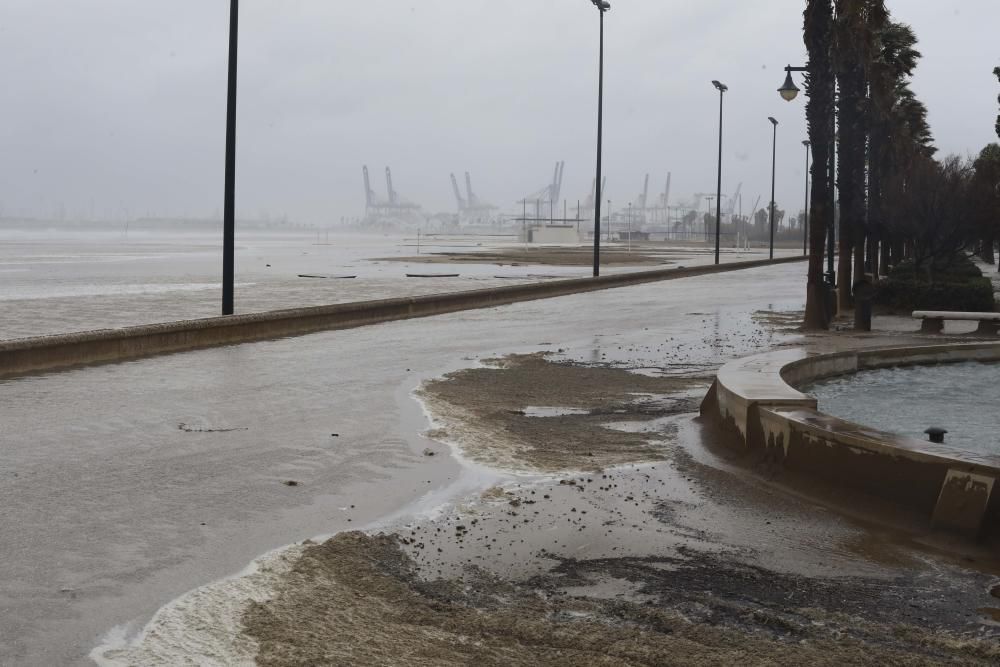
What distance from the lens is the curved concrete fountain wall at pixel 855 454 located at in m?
6.82

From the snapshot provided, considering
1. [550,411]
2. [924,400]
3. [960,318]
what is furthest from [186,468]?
[960,318]

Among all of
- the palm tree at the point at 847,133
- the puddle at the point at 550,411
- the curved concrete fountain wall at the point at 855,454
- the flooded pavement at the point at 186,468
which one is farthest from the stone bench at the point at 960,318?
the puddle at the point at 550,411

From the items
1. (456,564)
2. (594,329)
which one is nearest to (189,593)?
(456,564)

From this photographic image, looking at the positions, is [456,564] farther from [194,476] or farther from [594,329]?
[594,329]

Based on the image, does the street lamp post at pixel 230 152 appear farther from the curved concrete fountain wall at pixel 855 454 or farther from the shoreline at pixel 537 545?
the shoreline at pixel 537 545

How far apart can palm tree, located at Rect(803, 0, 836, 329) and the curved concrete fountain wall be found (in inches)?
436

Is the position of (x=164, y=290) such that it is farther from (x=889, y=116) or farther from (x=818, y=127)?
(x=889, y=116)

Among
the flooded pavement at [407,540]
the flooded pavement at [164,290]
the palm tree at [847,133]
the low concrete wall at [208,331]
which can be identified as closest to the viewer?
the flooded pavement at [407,540]

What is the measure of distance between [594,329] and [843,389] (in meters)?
9.01

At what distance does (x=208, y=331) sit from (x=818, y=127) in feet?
37.9

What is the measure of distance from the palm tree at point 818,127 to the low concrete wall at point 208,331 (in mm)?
7627

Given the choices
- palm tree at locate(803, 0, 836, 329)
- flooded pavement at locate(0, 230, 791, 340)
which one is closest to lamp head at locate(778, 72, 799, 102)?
palm tree at locate(803, 0, 836, 329)

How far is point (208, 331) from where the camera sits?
711 inches

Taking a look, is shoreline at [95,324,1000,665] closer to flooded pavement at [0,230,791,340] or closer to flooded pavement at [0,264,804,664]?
flooded pavement at [0,264,804,664]
